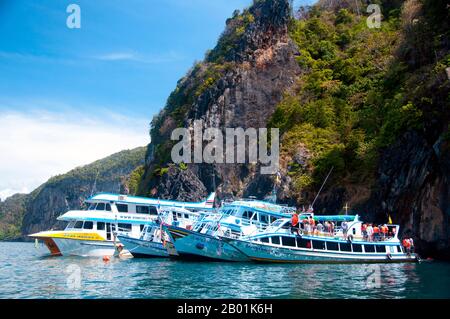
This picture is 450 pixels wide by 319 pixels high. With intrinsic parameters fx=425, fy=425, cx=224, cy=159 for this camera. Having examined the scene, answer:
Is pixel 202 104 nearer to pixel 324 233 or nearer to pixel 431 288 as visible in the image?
pixel 324 233

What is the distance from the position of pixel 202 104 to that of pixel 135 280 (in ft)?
157

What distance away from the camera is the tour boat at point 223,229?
3047 centimetres

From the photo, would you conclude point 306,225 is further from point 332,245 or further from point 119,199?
point 119,199

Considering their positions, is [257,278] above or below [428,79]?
below

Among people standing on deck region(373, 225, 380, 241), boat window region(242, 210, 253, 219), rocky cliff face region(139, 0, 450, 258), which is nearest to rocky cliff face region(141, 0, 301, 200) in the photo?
rocky cliff face region(139, 0, 450, 258)

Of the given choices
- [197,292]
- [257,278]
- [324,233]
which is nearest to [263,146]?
[324,233]

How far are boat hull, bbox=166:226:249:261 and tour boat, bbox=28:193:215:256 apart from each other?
6085 mm

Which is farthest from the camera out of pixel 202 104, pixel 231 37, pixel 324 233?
pixel 231 37

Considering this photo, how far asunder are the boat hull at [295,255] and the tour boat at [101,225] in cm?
1033

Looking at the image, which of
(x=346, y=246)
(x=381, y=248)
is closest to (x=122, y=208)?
(x=346, y=246)

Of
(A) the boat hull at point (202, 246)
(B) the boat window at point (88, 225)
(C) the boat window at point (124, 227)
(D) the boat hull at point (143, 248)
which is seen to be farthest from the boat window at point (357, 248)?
(B) the boat window at point (88, 225)

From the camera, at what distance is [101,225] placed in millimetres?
40000

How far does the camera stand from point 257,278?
2158cm

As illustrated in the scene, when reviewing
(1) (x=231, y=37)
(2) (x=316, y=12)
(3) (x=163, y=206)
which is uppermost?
(2) (x=316, y=12)
